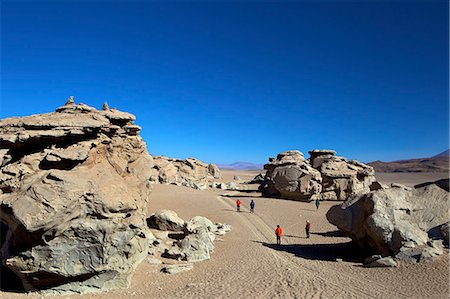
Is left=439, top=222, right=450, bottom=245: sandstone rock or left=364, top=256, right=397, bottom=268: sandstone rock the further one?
left=439, top=222, right=450, bottom=245: sandstone rock

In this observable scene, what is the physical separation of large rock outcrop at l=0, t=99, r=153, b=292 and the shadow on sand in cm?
884

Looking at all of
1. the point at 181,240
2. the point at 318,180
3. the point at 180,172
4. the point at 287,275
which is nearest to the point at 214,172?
the point at 180,172

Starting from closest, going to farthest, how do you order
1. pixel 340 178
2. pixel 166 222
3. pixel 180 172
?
pixel 166 222, pixel 340 178, pixel 180 172

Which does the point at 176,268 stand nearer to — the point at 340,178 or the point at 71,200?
the point at 71,200

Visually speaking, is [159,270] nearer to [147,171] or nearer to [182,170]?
[147,171]

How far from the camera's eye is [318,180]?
40062mm

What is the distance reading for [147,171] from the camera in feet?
55.4

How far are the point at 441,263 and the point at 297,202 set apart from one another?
82.1ft

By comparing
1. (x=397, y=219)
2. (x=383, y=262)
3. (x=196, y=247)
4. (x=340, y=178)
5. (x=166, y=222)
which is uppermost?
(x=340, y=178)

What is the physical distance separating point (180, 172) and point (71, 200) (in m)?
48.9

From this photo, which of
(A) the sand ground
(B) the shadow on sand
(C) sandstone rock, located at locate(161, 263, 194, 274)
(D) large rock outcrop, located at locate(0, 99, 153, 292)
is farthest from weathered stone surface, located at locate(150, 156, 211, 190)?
(D) large rock outcrop, located at locate(0, 99, 153, 292)

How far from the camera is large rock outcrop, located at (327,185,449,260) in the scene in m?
15.5

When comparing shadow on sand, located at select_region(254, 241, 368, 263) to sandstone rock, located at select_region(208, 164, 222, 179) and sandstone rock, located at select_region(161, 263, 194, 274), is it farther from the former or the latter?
sandstone rock, located at select_region(208, 164, 222, 179)

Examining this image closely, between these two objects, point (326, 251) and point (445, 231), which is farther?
point (326, 251)
